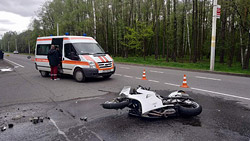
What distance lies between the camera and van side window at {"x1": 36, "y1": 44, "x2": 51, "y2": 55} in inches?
472

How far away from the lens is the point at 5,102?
21.6ft

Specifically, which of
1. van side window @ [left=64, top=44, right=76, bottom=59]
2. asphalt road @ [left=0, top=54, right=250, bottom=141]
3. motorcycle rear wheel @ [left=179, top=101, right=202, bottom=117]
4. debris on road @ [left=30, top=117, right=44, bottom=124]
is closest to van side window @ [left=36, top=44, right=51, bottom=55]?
van side window @ [left=64, top=44, right=76, bottom=59]

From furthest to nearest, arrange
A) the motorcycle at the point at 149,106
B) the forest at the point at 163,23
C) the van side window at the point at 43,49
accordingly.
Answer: the forest at the point at 163,23 < the van side window at the point at 43,49 < the motorcycle at the point at 149,106

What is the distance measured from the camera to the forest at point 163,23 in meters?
21.7

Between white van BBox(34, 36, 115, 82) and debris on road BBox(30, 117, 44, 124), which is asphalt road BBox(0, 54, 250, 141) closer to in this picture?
debris on road BBox(30, 117, 44, 124)

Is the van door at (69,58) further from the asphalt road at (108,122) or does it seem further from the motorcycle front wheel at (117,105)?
the motorcycle front wheel at (117,105)

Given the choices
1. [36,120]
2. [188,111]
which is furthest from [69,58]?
[188,111]

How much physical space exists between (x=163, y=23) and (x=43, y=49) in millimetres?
20008

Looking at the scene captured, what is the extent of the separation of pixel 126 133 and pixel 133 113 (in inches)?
35.9

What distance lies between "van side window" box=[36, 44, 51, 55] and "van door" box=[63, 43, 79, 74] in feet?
5.79

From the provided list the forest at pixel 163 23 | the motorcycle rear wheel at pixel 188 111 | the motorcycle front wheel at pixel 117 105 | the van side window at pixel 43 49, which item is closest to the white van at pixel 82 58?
the van side window at pixel 43 49

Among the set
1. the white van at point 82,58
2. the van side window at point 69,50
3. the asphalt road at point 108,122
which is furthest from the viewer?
the van side window at point 69,50

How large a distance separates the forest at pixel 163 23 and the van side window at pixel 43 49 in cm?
1425

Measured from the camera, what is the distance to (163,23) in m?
28.4
